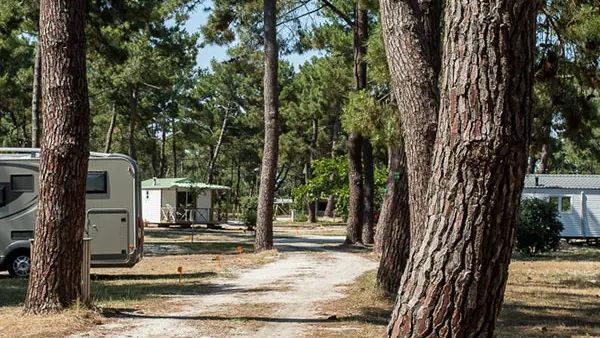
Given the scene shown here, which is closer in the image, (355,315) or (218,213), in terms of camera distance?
(355,315)

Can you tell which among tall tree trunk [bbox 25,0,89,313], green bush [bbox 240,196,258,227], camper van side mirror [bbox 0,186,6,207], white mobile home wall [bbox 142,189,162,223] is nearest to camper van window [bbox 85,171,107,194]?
camper van side mirror [bbox 0,186,6,207]

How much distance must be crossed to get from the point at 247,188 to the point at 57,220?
76.7 m

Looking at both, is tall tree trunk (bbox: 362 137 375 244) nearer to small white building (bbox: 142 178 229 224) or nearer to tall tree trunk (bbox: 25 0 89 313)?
tall tree trunk (bbox: 25 0 89 313)

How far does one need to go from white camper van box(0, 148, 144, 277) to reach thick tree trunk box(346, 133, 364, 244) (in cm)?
1066

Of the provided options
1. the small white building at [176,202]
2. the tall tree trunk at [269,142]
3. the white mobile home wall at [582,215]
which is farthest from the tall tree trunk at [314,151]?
the tall tree trunk at [269,142]

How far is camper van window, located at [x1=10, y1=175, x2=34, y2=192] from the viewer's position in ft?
44.9

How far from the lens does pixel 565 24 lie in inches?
366

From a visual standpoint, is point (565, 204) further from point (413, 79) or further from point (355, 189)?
point (413, 79)

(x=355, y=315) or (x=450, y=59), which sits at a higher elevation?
(x=450, y=59)

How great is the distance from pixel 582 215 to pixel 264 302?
2259 centimetres

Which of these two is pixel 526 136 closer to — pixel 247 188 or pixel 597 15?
pixel 597 15

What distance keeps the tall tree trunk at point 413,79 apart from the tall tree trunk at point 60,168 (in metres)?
3.47

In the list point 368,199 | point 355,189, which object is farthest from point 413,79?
point 368,199

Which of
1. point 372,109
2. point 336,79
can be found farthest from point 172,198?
point 372,109
